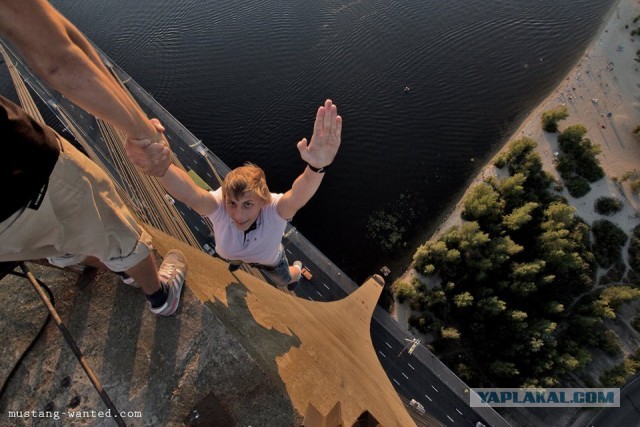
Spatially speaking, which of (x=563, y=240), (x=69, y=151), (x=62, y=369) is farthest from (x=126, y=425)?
(x=563, y=240)

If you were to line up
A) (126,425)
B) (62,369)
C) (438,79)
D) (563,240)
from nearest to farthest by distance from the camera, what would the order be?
(126,425) < (62,369) < (563,240) < (438,79)

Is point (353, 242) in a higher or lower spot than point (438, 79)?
lower

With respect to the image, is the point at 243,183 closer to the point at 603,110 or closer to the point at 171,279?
the point at 171,279

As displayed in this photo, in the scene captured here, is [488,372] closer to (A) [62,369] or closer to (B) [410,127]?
(B) [410,127]

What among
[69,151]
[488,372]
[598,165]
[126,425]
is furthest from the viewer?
[598,165]

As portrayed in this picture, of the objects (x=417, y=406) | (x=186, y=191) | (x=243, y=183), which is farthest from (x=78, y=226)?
(x=417, y=406)

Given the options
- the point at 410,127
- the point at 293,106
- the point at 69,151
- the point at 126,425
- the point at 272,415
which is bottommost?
the point at 126,425

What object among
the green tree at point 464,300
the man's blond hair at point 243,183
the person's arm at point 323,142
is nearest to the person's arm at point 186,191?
the man's blond hair at point 243,183
